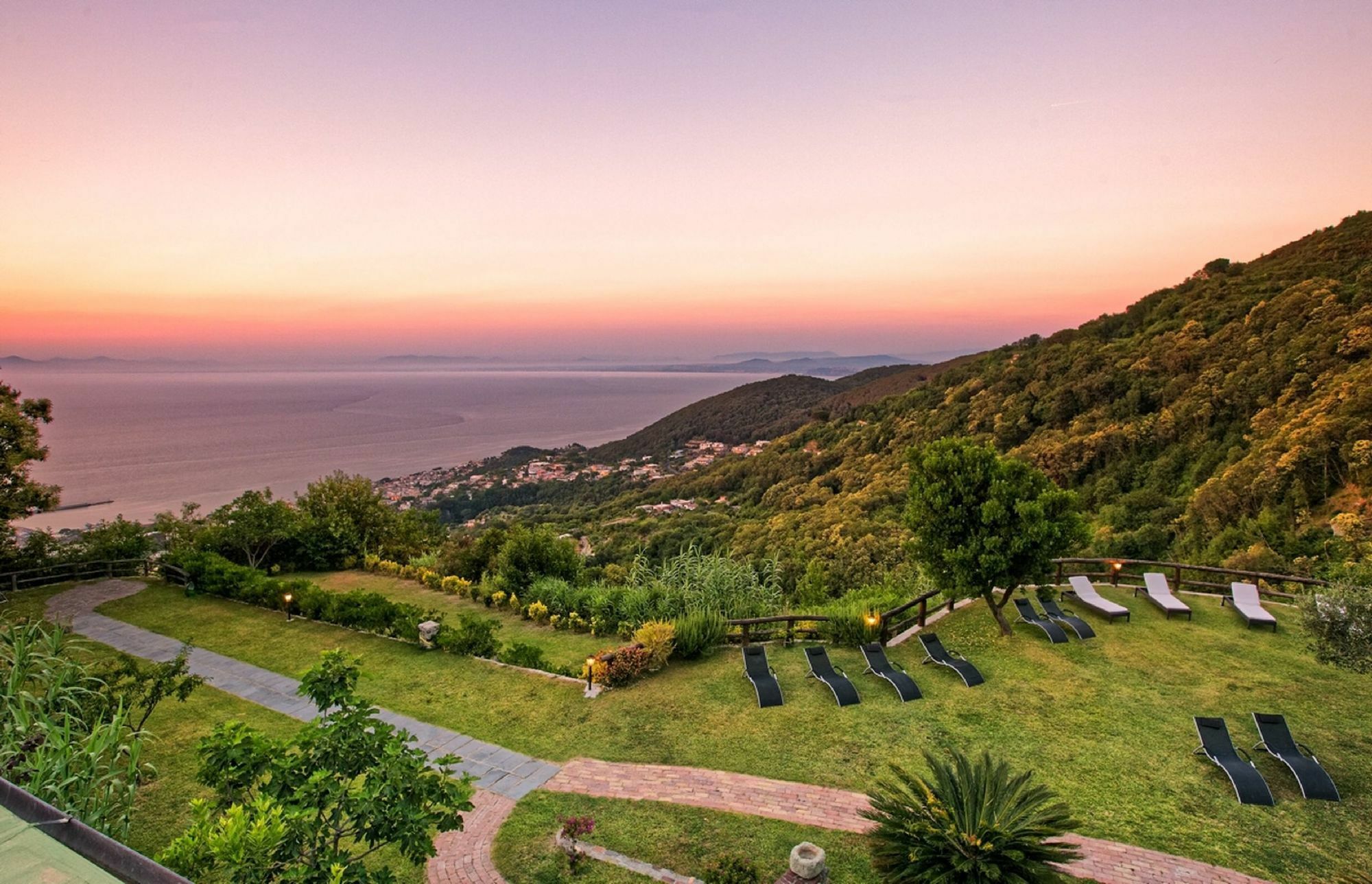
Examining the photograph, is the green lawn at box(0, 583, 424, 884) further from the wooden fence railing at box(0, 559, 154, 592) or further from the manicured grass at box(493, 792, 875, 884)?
the wooden fence railing at box(0, 559, 154, 592)

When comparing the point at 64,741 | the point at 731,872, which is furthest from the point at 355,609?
the point at 731,872

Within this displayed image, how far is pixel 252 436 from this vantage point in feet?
302

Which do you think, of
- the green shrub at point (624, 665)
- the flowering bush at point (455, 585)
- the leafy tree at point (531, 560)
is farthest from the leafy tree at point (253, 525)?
the green shrub at point (624, 665)

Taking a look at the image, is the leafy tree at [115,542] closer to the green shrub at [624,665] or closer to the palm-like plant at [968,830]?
the green shrub at [624,665]

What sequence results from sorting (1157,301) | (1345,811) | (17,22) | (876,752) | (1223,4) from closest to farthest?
1. (1345,811)
2. (876,752)
3. (17,22)
4. (1223,4)
5. (1157,301)

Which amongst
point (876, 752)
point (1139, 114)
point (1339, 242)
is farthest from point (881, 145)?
point (1339, 242)

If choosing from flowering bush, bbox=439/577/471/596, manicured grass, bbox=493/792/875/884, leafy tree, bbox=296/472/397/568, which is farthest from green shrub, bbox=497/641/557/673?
leafy tree, bbox=296/472/397/568

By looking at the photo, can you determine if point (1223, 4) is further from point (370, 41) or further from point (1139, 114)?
point (370, 41)

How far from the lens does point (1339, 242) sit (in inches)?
1294

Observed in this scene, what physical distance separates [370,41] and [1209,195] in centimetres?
2626

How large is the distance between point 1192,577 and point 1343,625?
7739 mm

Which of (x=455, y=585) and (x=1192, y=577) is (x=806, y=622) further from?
(x=1192, y=577)

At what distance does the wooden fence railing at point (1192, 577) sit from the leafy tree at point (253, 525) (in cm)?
1850

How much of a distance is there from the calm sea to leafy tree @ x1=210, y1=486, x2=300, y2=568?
38.1ft
